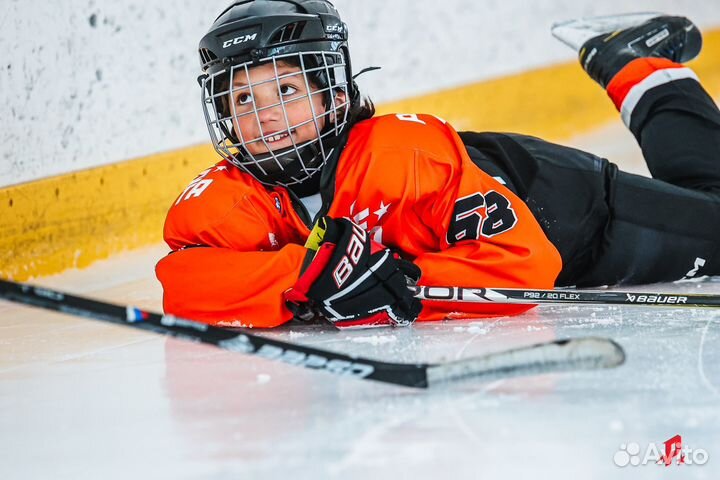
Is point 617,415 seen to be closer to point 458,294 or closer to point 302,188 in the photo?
point 458,294

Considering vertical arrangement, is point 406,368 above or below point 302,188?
below

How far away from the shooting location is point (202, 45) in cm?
→ 180

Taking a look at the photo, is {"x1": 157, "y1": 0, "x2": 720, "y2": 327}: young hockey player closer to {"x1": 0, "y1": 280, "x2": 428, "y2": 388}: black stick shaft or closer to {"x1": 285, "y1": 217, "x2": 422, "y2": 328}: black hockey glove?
{"x1": 285, "y1": 217, "x2": 422, "y2": 328}: black hockey glove

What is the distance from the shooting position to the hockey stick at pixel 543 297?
170 cm

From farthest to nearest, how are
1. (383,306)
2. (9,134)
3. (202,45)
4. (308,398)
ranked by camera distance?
(9,134)
(202,45)
(383,306)
(308,398)

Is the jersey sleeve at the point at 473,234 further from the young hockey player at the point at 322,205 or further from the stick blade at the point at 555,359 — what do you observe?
the stick blade at the point at 555,359

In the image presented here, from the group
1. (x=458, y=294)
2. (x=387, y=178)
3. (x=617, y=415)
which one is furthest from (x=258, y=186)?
(x=617, y=415)

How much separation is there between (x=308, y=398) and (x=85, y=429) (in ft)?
0.92

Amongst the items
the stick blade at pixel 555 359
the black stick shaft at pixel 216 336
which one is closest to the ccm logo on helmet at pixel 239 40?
the black stick shaft at pixel 216 336

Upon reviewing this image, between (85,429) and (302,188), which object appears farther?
(302,188)

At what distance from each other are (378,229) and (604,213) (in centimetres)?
51

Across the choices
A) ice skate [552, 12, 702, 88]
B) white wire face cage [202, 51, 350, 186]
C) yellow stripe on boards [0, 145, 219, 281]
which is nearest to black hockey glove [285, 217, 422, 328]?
white wire face cage [202, 51, 350, 186]

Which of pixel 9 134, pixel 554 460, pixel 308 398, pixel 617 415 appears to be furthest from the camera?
pixel 9 134

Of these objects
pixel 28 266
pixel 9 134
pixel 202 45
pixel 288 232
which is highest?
pixel 202 45
